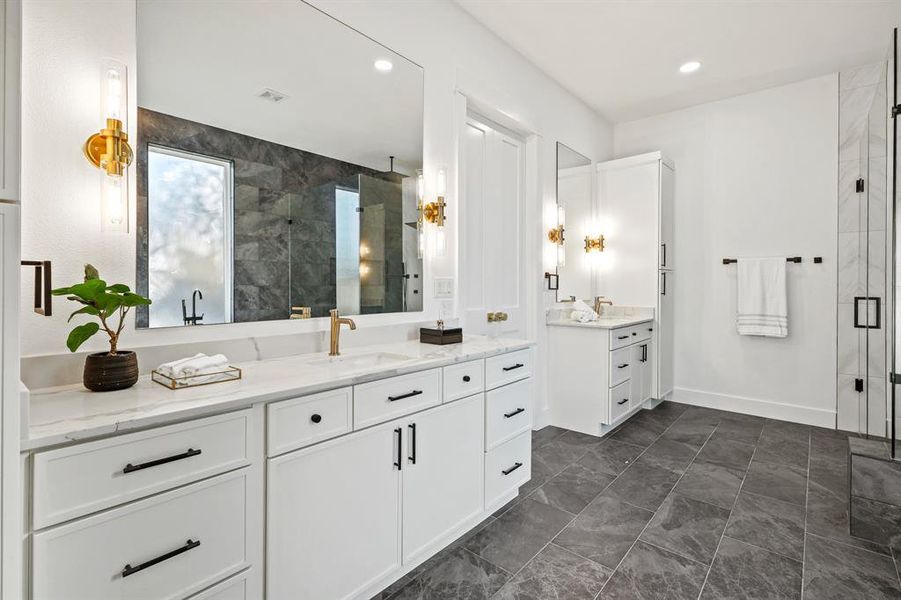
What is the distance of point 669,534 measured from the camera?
2.13 meters

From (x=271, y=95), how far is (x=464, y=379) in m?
1.49

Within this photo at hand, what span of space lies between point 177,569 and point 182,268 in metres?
0.96

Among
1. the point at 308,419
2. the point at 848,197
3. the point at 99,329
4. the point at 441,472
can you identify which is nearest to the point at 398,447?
the point at 441,472

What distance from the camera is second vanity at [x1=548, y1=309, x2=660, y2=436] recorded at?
11.4 ft

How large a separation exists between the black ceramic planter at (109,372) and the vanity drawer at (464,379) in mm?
1128

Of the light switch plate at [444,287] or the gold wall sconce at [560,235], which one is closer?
the light switch plate at [444,287]

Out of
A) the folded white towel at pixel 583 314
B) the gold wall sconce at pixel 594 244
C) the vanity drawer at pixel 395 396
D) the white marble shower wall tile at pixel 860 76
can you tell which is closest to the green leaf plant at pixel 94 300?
the vanity drawer at pixel 395 396

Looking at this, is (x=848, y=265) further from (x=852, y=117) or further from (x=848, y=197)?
(x=852, y=117)

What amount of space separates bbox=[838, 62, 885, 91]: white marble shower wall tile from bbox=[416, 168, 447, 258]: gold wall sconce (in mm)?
3644

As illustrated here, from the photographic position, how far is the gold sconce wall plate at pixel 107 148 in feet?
4.51

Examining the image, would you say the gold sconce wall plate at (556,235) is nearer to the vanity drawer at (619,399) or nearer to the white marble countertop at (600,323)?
the white marble countertop at (600,323)

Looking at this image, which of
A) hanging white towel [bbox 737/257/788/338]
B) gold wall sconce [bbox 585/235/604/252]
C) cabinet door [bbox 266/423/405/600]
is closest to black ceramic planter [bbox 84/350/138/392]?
cabinet door [bbox 266/423/405/600]

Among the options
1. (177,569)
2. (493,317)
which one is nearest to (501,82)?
(493,317)

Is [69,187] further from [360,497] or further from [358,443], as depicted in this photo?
[360,497]
